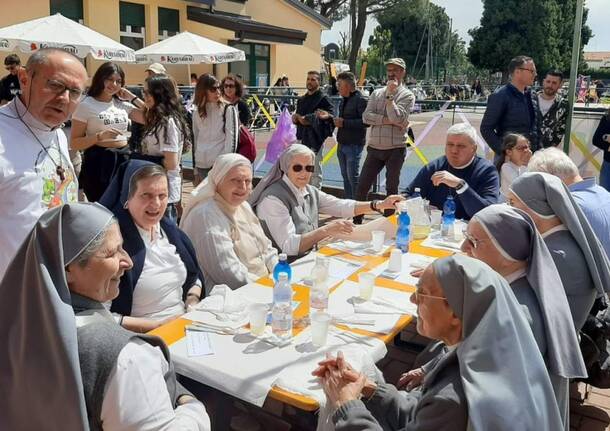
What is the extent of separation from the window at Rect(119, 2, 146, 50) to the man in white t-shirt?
55.3 ft

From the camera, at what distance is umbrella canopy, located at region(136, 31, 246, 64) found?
10.2 meters

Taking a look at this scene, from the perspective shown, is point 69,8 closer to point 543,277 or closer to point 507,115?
point 507,115

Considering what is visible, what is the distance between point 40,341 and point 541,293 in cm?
172

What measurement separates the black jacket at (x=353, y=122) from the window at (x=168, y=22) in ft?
46.6

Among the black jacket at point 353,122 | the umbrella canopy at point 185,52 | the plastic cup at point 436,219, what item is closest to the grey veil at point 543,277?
the plastic cup at point 436,219

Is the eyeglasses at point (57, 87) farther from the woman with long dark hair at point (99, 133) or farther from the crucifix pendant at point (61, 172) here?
the woman with long dark hair at point (99, 133)

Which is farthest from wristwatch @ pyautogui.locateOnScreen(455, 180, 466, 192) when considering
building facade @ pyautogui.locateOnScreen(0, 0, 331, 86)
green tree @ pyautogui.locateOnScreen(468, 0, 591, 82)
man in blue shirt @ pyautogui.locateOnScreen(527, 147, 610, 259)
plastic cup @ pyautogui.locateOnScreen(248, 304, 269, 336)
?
green tree @ pyautogui.locateOnScreen(468, 0, 591, 82)

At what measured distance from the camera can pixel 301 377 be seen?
208 cm

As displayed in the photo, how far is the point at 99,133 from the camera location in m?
4.64

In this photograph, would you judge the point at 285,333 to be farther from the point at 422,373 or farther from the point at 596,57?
the point at 596,57

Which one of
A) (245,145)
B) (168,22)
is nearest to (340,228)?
(245,145)

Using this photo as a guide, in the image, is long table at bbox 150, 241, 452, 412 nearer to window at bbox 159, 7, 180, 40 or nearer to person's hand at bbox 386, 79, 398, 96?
person's hand at bbox 386, 79, 398, 96

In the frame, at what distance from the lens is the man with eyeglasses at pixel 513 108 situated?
5.88 m

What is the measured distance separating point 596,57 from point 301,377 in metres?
109
